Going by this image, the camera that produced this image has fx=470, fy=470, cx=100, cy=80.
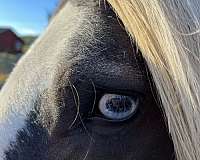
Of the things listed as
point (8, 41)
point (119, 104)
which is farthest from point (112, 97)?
point (8, 41)

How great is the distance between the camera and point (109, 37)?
1.35 m

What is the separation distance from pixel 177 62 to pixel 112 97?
0.70ft

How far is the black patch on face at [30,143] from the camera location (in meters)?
1.30

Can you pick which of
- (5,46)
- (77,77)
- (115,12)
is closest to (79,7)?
(115,12)

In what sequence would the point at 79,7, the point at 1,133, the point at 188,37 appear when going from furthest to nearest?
the point at 79,7 < the point at 1,133 < the point at 188,37

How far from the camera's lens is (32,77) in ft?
4.57

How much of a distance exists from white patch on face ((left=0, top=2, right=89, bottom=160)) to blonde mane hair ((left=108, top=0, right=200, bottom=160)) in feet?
0.88

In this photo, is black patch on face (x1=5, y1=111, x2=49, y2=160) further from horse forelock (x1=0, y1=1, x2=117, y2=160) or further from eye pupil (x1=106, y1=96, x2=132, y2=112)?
eye pupil (x1=106, y1=96, x2=132, y2=112)

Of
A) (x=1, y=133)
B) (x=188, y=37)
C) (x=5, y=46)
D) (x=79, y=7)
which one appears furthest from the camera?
(x=5, y=46)

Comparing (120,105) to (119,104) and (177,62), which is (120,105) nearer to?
(119,104)

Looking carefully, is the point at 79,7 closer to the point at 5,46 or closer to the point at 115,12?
the point at 115,12

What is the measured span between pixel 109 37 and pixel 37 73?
0.24 metres

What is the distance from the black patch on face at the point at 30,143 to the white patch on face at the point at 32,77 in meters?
0.01

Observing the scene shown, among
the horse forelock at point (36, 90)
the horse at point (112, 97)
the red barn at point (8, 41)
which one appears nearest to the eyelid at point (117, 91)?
the horse at point (112, 97)
